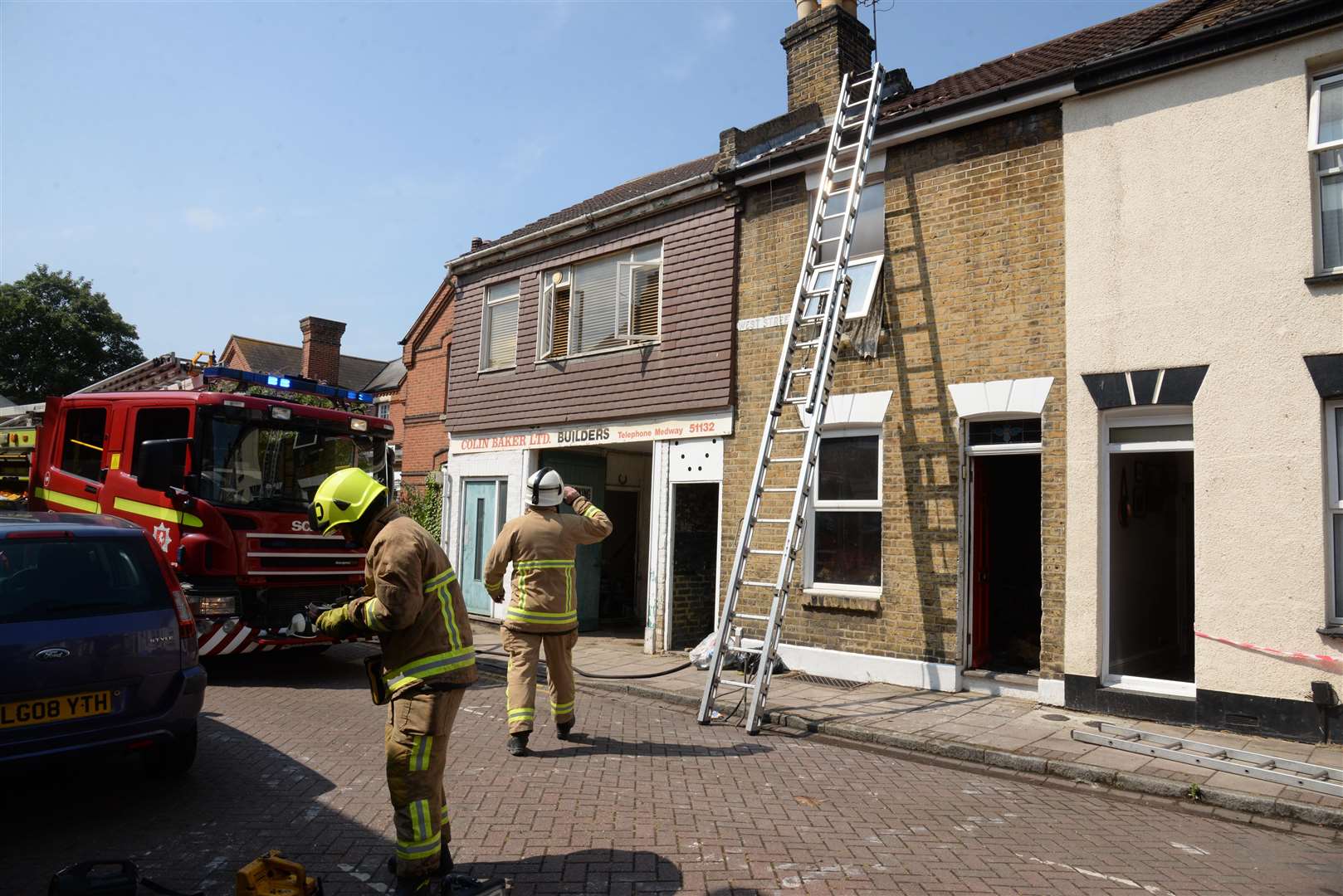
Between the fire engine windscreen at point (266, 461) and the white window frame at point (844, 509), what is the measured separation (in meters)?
5.36

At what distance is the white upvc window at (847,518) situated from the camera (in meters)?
9.69

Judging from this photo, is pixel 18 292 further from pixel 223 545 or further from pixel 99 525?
pixel 99 525

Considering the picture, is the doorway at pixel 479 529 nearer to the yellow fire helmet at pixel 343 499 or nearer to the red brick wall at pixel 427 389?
the red brick wall at pixel 427 389

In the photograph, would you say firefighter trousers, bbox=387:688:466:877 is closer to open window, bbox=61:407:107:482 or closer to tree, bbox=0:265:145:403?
open window, bbox=61:407:107:482

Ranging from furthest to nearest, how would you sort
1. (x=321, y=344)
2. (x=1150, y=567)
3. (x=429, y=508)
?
(x=321, y=344), (x=429, y=508), (x=1150, y=567)

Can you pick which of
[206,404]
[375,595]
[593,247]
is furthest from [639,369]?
[375,595]

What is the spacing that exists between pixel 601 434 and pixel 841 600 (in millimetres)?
4687

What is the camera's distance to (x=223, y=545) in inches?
336

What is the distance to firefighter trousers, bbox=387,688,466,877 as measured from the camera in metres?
3.70

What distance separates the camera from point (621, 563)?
1534 cm

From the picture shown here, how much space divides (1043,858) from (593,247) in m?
Answer: 10.7

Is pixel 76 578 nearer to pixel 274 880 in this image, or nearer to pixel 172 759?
pixel 172 759

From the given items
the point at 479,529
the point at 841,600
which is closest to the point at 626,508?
the point at 479,529

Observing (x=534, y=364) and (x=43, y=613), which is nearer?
(x=43, y=613)
